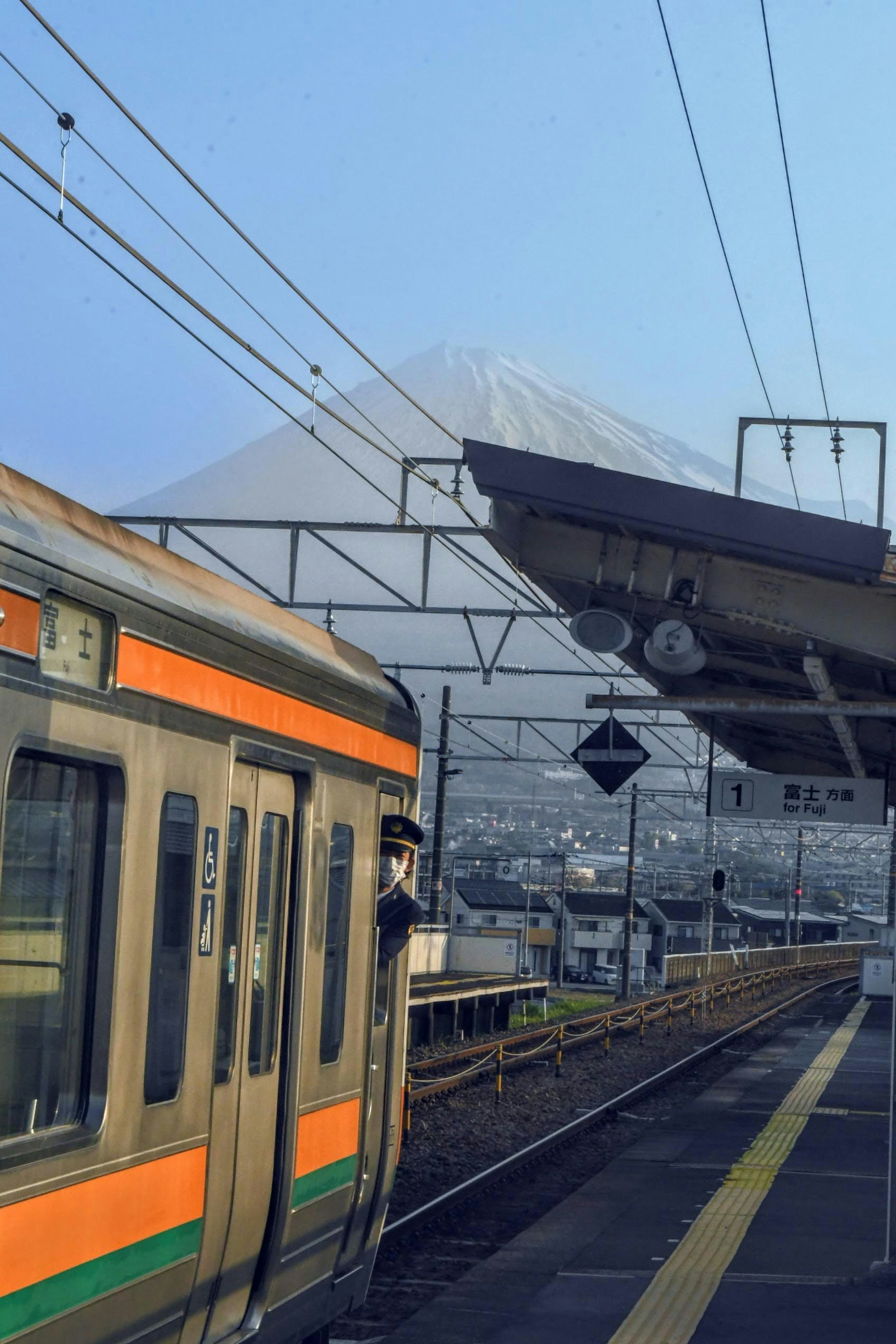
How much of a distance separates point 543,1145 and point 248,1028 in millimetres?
9936

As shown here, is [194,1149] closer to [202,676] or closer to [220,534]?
[202,676]

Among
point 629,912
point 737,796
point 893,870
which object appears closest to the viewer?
point 737,796

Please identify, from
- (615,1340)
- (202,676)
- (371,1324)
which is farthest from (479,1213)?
(202,676)

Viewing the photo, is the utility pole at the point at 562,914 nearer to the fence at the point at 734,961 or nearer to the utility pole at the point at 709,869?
the fence at the point at 734,961

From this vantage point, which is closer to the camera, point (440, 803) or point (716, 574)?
point (716, 574)

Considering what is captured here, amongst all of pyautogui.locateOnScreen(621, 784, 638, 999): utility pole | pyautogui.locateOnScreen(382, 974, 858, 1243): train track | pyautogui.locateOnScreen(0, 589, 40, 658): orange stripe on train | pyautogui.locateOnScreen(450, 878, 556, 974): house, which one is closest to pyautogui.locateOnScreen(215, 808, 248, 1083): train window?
pyautogui.locateOnScreen(0, 589, 40, 658): orange stripe on train

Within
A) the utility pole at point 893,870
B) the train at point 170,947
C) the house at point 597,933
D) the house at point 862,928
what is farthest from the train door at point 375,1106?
the house at point 862,928

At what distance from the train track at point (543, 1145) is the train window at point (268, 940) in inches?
166

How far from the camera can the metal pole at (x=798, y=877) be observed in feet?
153

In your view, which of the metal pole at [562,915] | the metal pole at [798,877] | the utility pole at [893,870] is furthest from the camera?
the metal pole at [562,915]

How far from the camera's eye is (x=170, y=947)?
424 cm

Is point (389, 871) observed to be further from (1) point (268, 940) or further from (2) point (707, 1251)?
(2) point (707, 1251)

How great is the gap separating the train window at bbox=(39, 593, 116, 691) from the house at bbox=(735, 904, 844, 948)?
90.4m

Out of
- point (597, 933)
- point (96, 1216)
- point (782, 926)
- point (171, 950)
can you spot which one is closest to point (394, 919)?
point (171, 950)
